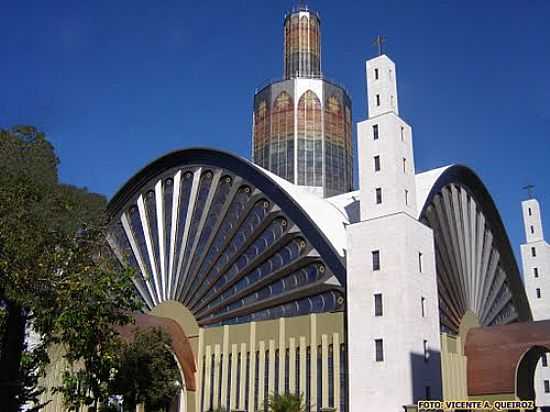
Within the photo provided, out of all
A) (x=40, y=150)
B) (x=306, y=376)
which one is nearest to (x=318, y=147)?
(x=306, y=376)

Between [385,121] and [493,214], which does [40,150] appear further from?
[493,214]

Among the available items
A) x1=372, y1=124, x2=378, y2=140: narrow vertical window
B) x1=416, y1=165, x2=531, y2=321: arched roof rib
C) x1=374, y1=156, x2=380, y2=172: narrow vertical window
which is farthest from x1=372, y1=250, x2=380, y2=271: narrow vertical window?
x1=416, y1=165, x2=531, y2=321: arched roof rib

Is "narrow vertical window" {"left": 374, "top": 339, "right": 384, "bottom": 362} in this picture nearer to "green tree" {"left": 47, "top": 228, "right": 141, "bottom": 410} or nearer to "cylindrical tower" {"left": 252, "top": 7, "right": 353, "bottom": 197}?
"green tree" {"left": 47, "top": 228, "right": 141, "bottom": 410}

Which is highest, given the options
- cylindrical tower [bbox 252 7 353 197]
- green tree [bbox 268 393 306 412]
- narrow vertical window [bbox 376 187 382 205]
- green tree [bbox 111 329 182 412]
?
cylindrical tower [bbox 252 7 353 197]

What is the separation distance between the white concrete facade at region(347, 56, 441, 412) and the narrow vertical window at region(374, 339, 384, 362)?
0.05m

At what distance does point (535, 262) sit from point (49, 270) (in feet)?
143

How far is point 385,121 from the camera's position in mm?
34969

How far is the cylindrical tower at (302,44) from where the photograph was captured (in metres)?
63.0

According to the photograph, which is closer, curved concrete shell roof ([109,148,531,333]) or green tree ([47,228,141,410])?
green tree ([47,228,141,410])

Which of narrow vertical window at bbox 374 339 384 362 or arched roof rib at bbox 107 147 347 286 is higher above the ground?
arched roof rib at bbox 107 147 347 286

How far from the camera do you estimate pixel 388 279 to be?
3225cm

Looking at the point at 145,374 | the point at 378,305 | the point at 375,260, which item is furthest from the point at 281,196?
the point at 145,374

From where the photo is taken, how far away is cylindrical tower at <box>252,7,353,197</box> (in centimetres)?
5819

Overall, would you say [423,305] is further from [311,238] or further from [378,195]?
[311,238]
